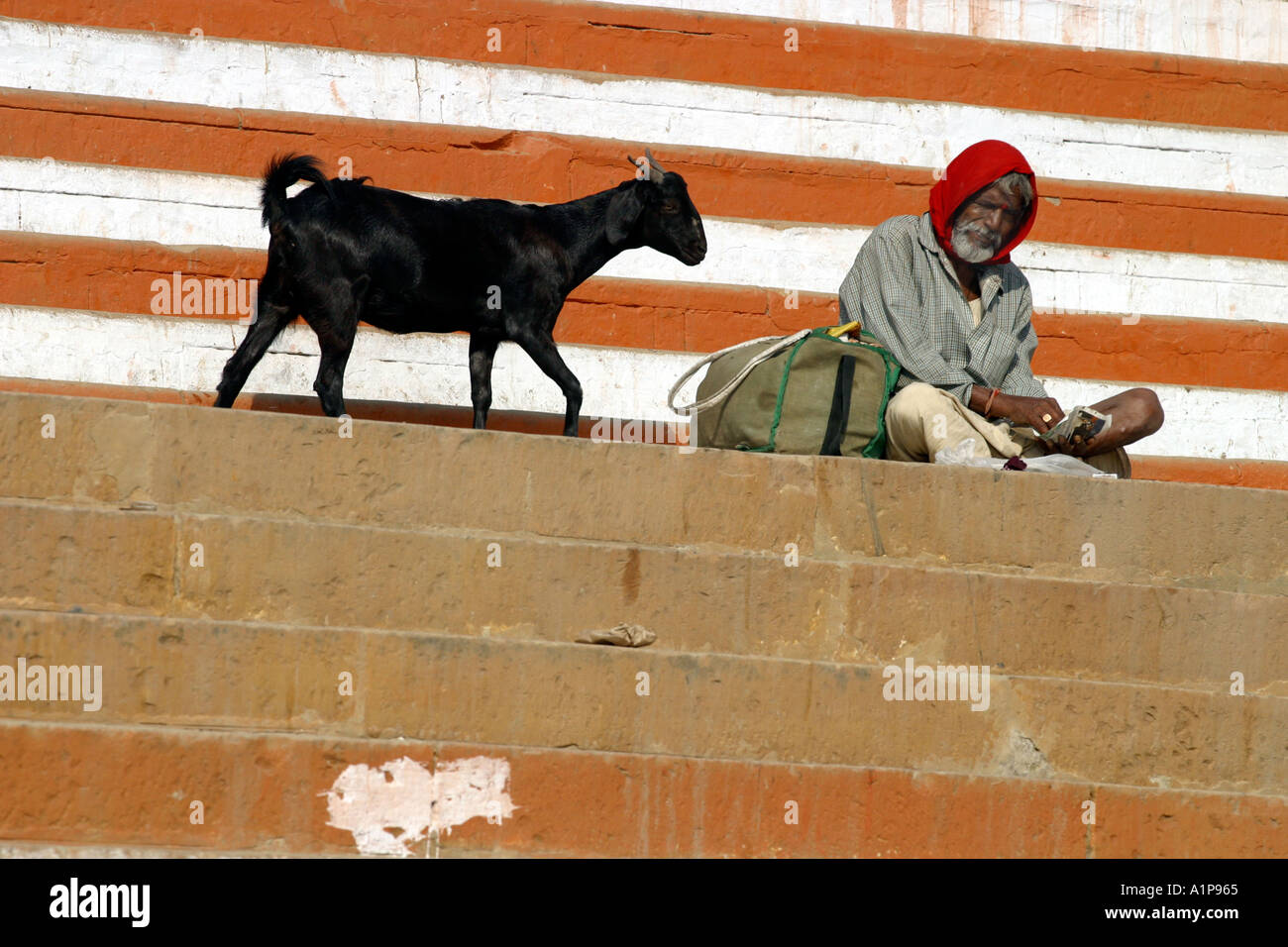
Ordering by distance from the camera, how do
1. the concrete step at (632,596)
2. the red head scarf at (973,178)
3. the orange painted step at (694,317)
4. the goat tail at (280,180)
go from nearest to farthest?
the concrete step at (632,596) → the goat tail at (280,180) → the red head scarf at (973,178) → the orange painted step at (694,317)

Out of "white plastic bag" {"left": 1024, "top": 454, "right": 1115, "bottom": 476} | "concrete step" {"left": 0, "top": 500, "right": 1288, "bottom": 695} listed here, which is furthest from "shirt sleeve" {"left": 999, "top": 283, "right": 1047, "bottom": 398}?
"concrete step" {"left": 0, "top": 500, "right": 1288, "bottom": 695}

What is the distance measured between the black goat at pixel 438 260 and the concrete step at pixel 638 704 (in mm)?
2005

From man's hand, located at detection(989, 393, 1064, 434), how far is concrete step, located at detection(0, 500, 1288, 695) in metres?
0.82

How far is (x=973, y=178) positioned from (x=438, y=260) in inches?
87.0

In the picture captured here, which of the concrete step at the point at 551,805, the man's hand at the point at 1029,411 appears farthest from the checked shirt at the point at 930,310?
the concrete step at the point at 551,805

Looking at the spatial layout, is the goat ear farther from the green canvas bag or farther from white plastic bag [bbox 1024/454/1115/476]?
white plastic bag [bbox 1024/454/1115/476]

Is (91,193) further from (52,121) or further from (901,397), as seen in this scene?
(901,397)

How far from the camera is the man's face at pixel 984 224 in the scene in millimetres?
7145

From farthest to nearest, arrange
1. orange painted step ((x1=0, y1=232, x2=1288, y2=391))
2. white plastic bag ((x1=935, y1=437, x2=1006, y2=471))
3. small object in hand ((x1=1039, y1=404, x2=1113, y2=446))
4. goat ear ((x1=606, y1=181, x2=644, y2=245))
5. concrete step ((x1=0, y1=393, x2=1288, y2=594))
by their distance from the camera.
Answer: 1. orange painted step ((x1=0, y1=232, x2=1288, y2=391))
2. goat ear ((x1=606, y1=181, x2=644, y2=245))
3. small object in hand ((x1=1039, y1=404, x2=1113, y2=446))
4. white plastic bag ((x1=935, y1=437, x2=1006, y2=471))
5. concrete step ((x1=0, y1=393, x2=1288, y2=594))

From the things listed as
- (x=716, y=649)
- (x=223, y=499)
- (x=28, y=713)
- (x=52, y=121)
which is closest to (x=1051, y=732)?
(x=716, y=649)

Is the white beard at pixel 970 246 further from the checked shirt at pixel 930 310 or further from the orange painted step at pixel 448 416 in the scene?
the orange painted step at pixel 448 416

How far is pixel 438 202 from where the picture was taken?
24.5 ft

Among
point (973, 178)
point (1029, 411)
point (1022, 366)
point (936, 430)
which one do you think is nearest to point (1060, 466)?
point (1029, 411)

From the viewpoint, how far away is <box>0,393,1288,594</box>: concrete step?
588 centimetres
